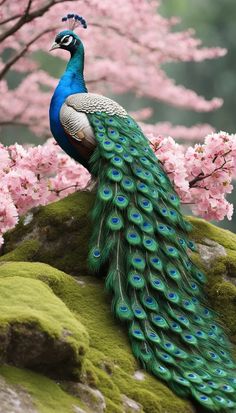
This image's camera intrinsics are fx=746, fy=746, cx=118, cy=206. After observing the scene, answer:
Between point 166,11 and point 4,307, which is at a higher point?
point 166,11

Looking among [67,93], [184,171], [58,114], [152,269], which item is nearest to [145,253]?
[152,269]

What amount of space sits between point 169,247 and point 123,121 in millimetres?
1119

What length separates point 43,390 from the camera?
335 cm

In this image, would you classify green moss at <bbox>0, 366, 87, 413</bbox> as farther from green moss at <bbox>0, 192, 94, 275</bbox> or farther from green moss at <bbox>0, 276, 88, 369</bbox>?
green moss at <bbox>0, 192, 94, 275</bbox>

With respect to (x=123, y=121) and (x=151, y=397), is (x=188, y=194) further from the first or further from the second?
(x=151, y=397)

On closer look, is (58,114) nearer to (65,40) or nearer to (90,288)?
(65,40)

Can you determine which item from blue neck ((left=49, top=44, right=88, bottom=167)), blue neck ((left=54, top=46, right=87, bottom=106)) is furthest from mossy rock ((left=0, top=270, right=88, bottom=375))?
blue neck ((left=54, top=46, right=87, bottom=106))

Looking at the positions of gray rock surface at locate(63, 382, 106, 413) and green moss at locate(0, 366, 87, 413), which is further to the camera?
gray rock surface at locate(63, 382, 106, 413)

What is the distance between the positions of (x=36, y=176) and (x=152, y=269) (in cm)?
159

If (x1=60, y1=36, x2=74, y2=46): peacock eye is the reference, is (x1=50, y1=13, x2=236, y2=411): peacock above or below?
below

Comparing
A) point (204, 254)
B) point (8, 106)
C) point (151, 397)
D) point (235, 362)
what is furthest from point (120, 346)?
point (8, 106)

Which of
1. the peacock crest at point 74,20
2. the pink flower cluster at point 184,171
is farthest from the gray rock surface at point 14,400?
the peacock crest at point 74,20

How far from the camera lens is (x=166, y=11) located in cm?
1800

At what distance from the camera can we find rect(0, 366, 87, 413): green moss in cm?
326
